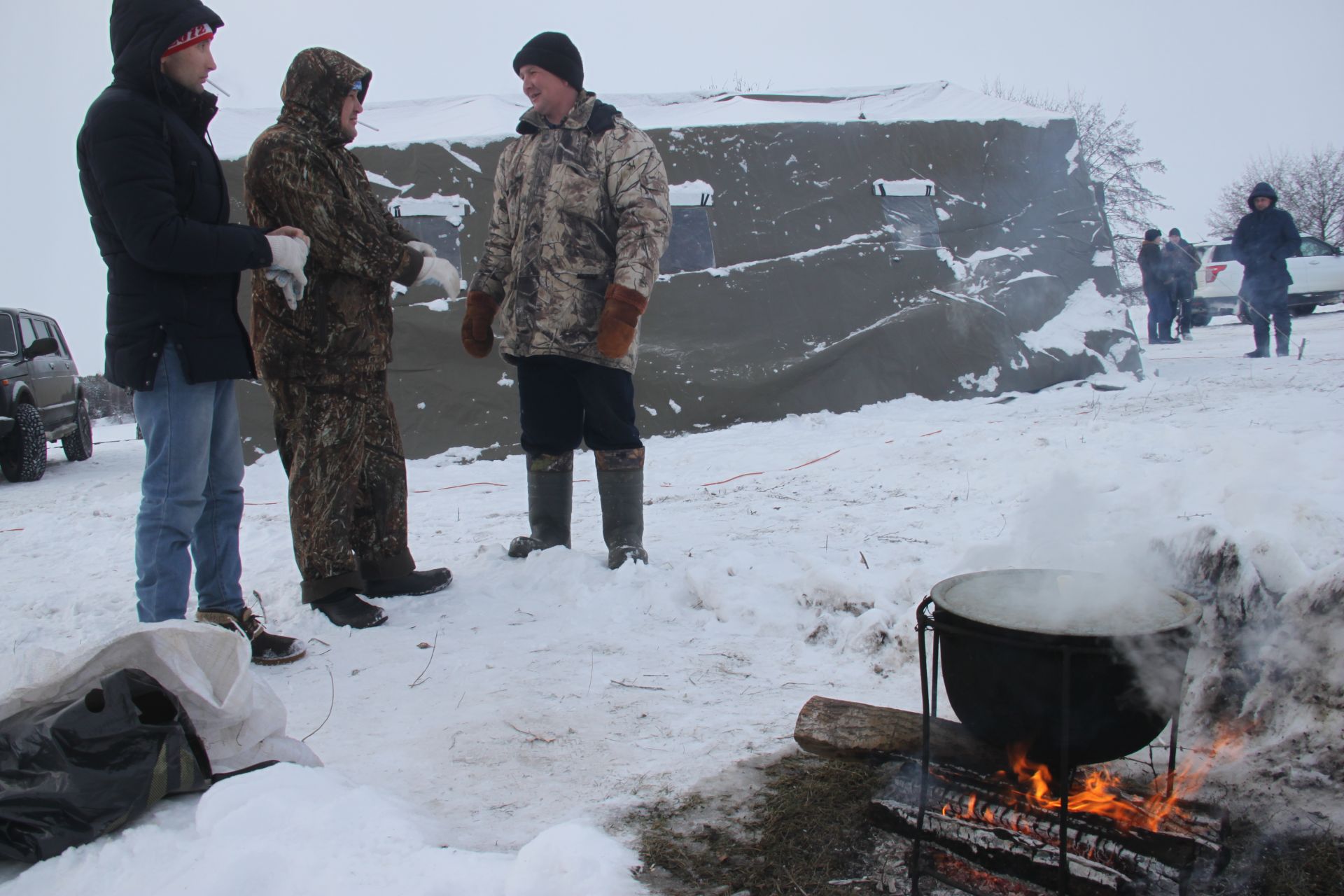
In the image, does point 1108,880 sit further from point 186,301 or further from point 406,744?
point 186,301

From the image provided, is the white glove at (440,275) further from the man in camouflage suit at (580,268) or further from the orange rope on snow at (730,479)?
the orange rope on snow at (730,479)

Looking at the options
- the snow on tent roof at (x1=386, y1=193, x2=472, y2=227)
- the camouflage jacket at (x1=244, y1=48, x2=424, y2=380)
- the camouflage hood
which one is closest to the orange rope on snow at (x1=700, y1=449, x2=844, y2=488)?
the camouflage jacket at (x1=244, y1=48, x2=424, y2=380)

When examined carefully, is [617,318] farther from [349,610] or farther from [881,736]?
[881,736]

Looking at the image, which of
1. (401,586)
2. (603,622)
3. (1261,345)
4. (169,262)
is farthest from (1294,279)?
(169,262)

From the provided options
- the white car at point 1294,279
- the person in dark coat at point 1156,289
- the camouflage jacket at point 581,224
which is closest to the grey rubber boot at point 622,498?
the camouflage jacket at point 581,224

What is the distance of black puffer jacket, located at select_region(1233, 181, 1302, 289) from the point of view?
8648 millimetres

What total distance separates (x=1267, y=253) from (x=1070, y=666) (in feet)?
29.7

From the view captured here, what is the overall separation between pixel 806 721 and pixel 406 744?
99 centimetres

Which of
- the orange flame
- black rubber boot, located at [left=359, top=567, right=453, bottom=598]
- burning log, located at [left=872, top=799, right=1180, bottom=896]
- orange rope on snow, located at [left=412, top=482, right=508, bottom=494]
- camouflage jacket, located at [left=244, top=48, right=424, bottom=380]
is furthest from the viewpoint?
orange rope on snow, located at [left=412, top=482, right=508, bottom=494]

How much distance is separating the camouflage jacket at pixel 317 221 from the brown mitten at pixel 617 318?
0.75 m

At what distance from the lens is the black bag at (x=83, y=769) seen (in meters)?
1.55

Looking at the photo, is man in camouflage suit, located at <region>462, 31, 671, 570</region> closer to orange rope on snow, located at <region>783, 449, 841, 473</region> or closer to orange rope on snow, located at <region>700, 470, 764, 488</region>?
orange rope on snow, located at <region>700, 470, 764, 488</region>

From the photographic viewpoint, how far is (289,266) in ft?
8.98

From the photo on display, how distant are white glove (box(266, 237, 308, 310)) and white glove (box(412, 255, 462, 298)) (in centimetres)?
44
